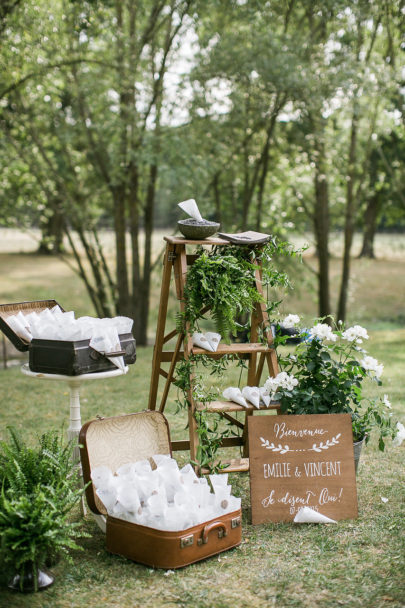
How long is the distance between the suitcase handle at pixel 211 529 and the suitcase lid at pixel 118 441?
0.53 m

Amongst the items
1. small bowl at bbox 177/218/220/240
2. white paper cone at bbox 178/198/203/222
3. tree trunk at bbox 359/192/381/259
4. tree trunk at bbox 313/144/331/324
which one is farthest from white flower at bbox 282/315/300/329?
tree trunk at bbox 359/192/381/259

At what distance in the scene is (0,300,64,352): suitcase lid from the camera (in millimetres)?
3377

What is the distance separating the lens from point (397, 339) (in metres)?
9.97

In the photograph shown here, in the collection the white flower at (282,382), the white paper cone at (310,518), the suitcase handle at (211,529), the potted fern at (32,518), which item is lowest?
the white paper cone at (310,518)

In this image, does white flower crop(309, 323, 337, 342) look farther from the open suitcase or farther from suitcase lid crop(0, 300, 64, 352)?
suitcase lid crop(0, 300, 64, 352)

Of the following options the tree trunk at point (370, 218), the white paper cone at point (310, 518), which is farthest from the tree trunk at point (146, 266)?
the tree trunk at point (370, 218)

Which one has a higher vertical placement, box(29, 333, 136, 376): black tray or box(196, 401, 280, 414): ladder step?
box(29, 333, 136, 376): black tray

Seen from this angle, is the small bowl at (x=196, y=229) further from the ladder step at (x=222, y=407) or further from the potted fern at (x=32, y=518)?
the potted fern at (x=32, y=518)

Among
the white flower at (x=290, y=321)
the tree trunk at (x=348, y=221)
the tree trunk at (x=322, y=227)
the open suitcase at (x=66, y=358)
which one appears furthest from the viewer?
the tree trunk at (x=348, y=221)

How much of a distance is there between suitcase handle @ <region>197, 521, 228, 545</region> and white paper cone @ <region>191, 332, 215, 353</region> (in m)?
1.03

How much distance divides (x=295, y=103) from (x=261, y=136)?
1478 millimetres

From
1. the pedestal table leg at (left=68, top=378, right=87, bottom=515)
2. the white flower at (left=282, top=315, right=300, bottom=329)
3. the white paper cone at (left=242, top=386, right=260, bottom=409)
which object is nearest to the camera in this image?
the pedestal table leg at (left=68, top=378, right=87, bottom=515)

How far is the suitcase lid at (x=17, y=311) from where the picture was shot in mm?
3377

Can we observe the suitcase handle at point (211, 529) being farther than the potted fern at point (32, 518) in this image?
Yes
